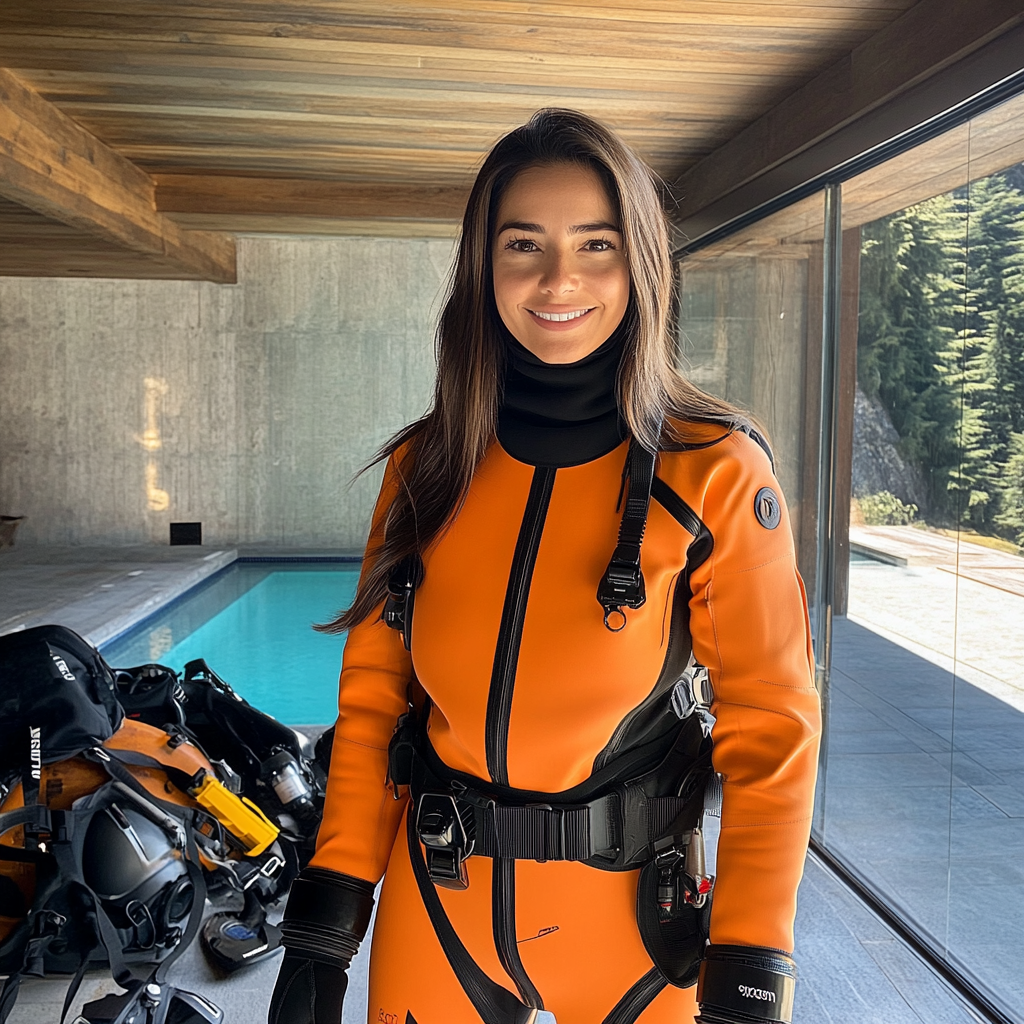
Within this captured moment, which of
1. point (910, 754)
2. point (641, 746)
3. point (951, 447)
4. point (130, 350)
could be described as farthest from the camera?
point (130, 350)

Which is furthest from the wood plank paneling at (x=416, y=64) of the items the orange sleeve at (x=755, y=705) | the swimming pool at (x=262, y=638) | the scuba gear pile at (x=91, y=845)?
the swimming pool at (x=262, y=638)

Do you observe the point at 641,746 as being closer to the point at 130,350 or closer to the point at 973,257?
the point at 973,257

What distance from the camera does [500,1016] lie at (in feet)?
3.68

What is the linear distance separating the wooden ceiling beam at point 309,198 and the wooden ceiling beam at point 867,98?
5.84 ft

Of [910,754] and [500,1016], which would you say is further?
[910,754]

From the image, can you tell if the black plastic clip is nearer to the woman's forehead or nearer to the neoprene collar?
the neoprene collar

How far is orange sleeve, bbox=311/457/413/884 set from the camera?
111 cm

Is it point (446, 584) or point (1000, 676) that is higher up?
point (446, 584)

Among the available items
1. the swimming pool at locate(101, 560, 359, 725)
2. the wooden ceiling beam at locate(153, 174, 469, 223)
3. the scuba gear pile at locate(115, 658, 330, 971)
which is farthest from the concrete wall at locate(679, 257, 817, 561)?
the swimming pool at locate(101, 560, 359, 725)

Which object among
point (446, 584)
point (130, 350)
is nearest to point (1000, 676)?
point (446, 584)

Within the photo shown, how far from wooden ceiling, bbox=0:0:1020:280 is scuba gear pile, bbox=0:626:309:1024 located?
1.59 m

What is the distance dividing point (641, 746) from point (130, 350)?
10.1 meters

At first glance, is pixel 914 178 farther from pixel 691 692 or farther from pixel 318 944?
pixel 318 944

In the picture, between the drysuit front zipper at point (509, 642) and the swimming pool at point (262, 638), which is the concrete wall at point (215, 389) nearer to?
the swimming pool at point (262, 638)
